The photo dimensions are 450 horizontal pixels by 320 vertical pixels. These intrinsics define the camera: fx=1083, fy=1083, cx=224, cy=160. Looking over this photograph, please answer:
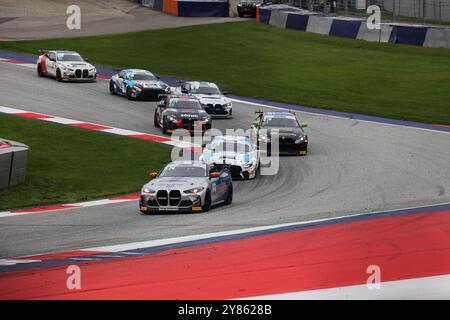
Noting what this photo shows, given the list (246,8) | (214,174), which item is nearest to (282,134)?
(214,174)

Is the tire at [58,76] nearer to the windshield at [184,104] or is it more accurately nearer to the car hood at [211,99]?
the car hood at [211,99]

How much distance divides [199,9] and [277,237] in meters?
47.4

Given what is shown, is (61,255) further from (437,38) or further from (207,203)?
(437,38)

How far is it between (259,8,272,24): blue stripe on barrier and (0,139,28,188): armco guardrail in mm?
37117

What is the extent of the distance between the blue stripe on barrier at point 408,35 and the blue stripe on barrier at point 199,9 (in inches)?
668

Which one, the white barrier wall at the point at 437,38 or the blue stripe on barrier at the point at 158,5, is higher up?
the white barrier wall at the point at 437,38

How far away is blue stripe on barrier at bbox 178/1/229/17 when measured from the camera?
6662 cm

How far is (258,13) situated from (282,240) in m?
45.5

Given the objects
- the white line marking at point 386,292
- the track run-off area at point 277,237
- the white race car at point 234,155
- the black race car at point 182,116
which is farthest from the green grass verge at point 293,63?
the white line marking at point 386,292

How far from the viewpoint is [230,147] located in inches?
1191

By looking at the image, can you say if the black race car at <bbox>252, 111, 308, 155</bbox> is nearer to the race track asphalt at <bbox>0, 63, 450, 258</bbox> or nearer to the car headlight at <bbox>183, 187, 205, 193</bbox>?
the race track asphalt at <bbox>0, 63, 450, 258</bbox>

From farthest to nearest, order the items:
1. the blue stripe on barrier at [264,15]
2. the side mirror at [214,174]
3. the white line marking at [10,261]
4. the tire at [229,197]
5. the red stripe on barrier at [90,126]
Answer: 1. the blue stripe on barrier at [264,15]
2. the red stripe on barrier at [90,126]
3. the tire at [229,197]
4. the side mirror at [214,174]
5. the white line marking at [10,261]

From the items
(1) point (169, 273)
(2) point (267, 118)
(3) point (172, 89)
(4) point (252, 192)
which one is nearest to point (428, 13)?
(3) point (172, 89)

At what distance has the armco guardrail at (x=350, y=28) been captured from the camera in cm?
5097
